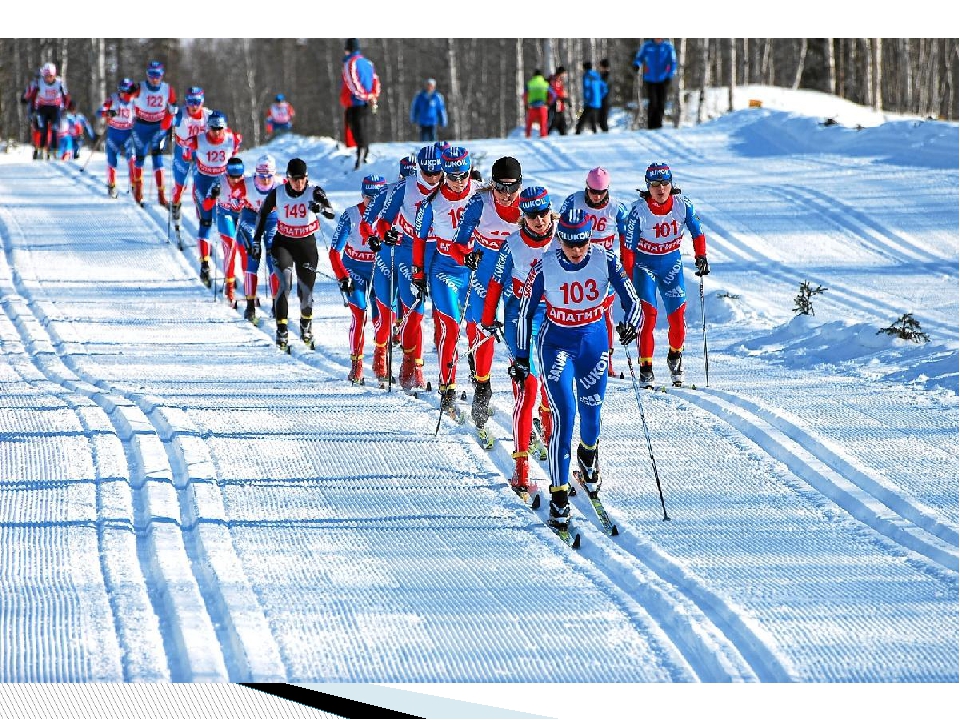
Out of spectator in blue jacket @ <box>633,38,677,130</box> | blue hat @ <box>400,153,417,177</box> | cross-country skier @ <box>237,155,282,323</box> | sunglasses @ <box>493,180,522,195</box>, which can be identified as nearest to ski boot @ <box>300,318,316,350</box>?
cross-country skier @ <box>237,155,282,323</box>

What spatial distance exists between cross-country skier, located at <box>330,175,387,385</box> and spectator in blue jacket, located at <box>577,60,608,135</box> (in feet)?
51.2

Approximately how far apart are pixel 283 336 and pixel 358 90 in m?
10.2

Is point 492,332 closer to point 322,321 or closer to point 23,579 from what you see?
point 23,579

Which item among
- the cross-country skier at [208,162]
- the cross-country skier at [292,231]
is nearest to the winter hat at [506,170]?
the cross-country skier at [292,231]

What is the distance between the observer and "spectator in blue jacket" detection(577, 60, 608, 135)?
92.5ft

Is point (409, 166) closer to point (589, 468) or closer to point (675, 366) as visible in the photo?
point (675, 366)

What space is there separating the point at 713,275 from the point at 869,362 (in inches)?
200

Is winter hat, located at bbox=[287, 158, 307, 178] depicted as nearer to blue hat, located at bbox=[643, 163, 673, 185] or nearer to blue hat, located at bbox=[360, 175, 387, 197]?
blue hat, located at bbox=[360, 175, 387, 197]

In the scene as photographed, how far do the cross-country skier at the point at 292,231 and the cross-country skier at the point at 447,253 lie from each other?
305 centimetres

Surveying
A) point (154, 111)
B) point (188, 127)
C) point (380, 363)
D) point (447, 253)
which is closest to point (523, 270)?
point (447, 253)

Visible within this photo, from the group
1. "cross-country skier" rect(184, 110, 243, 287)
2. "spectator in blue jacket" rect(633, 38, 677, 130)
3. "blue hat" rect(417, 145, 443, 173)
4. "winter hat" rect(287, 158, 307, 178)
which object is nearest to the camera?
"blue hat" rect(417, 145, 443, 173)

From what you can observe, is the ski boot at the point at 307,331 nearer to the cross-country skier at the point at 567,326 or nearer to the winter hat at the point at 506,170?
the winter hat at the point at 506,170

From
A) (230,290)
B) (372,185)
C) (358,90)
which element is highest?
(358,90)

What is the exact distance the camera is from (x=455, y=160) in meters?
11.1
